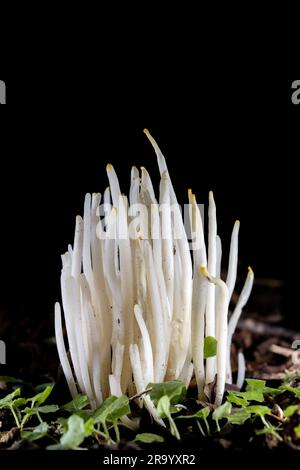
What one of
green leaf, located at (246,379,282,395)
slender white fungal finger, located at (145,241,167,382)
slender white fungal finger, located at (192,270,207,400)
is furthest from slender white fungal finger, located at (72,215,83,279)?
green leaf, located at (246,379,282,395)

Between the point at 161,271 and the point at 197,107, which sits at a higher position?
the point at 197,107

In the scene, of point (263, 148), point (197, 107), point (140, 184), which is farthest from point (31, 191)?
point (140, 184)

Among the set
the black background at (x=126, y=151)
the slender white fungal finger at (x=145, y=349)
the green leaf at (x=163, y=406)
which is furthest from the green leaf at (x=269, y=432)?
the black background at (x=126, y=151)

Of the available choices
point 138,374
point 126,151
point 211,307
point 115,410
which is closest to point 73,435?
point 115,410

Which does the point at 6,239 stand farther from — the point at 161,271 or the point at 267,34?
the point at 161,271
